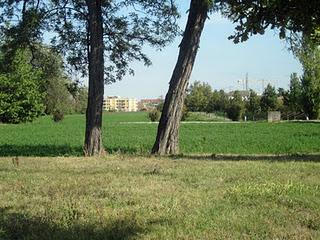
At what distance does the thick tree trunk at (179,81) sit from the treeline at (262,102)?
180 ft

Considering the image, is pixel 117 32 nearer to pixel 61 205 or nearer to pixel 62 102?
pixel 61 205

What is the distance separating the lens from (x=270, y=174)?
981 cm

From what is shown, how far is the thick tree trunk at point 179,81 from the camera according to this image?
16.7 m

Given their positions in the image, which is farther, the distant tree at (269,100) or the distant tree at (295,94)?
the distant tree at (269,100)

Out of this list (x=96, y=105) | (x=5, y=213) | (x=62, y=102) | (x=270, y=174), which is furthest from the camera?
(x=62, y=102)

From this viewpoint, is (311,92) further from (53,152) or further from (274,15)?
(274,15)

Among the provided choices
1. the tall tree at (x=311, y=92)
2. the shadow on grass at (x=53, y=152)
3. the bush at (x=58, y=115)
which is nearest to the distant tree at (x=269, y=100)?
the tall tree at (x=311, y=92)

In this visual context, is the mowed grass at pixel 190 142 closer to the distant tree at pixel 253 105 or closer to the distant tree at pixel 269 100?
the distant tree at pixel 269 100

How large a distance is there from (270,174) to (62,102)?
54.1 m

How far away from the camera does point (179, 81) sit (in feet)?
55.3

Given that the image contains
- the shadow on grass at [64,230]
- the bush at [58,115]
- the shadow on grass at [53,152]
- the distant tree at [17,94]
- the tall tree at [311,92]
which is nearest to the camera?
the shadow on grass at [64,230]

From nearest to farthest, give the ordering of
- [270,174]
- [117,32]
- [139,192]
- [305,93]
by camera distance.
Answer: [139,192]
[270,174]
[117,32]
[305,93]

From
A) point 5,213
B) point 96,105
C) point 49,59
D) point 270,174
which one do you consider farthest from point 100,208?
point 49,59

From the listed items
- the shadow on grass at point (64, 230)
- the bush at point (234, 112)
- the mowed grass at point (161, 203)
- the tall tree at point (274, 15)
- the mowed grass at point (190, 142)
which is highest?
the tall tree at point (274, 15)
